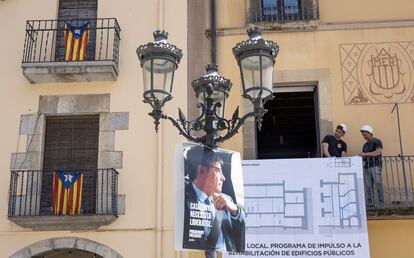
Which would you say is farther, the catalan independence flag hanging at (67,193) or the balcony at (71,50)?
the balcony at (71,50)

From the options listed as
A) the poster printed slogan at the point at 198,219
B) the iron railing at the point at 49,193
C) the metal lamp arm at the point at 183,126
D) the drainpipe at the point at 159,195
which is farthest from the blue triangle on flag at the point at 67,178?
the poster printed slogan at the point at 198,219

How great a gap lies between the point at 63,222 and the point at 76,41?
3217 mm

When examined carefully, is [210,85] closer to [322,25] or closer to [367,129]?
[367,129]

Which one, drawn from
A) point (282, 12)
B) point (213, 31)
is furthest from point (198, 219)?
point (282, 12)

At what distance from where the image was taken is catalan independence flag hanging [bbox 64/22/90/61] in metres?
10.9

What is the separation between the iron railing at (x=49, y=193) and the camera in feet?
33.7

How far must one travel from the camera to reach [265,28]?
1121cm

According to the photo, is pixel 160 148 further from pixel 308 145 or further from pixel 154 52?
pixel 308 145

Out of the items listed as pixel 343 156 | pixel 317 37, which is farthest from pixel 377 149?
pixel 317 37

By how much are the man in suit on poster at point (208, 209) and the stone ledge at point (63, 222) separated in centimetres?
406

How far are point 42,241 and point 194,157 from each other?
16.2ft

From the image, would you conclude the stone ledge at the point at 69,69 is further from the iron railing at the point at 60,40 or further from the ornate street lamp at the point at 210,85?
the ornate street lamp at the point at 210,85

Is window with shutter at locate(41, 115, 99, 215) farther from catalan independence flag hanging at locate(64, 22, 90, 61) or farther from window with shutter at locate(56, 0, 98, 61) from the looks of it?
window with shutter at locate(56, 0, 98, 61)

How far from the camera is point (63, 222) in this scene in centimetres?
1013
